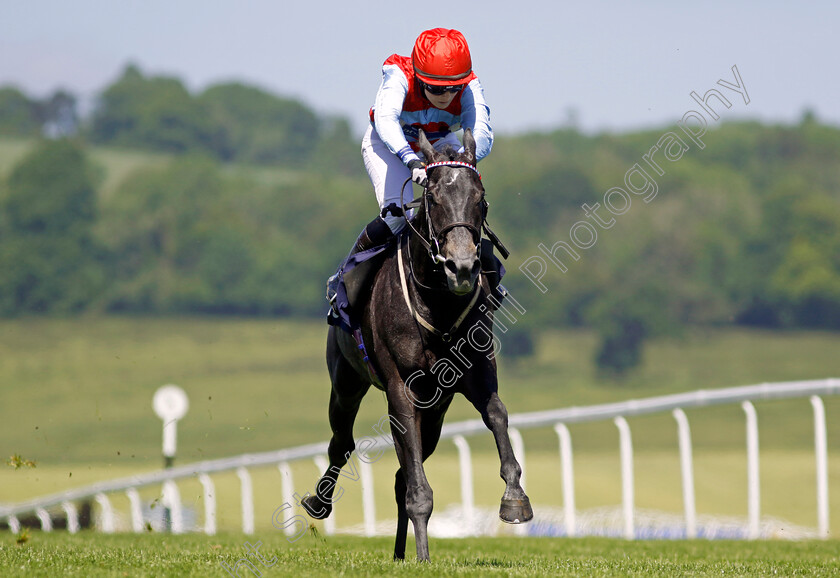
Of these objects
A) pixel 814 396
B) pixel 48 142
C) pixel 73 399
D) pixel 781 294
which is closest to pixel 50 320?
pixel 73 399

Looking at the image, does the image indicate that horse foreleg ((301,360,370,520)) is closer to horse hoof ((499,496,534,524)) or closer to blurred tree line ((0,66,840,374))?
horse hoof ((499,496,534,524))

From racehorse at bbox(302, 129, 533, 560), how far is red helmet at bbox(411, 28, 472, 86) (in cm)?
32

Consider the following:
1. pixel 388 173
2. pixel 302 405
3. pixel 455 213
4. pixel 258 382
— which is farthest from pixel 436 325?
pixel 258 382

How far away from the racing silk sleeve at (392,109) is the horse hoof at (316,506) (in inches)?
110

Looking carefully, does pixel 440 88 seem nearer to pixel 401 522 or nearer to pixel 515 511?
pixel 515 511

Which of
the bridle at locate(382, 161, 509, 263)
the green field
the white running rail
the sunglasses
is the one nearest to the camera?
the bridle at locate(382, 161, 509, 263)

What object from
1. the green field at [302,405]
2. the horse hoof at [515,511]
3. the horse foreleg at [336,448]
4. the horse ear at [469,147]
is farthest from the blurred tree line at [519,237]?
the horse hoof at [515,511]

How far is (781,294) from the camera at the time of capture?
2960 inches

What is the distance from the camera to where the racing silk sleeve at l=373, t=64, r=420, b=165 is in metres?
5.92

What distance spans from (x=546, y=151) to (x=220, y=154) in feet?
127

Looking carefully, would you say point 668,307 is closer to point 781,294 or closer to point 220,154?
point 781,294

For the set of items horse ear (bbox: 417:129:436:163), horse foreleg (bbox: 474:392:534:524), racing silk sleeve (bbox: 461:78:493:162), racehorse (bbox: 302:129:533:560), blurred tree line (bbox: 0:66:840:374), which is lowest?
horse foreleg (bbox: 474:392:534:524)

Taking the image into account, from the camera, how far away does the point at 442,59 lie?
595 cm

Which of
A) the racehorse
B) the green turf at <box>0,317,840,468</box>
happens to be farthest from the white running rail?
the green turf at <box>0,317,840,468</box>
